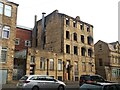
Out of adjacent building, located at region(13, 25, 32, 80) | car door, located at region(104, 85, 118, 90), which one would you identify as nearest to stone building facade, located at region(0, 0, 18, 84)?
adjacent building, located at region(13, 25, 32, 80)

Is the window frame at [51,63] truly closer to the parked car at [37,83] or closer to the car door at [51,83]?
the parked car at [37,83]

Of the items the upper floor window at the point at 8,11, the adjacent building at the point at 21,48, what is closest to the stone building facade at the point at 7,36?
the upper floor window at the point at 8,11

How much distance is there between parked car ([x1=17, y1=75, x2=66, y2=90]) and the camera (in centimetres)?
1770

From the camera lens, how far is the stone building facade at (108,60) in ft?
167

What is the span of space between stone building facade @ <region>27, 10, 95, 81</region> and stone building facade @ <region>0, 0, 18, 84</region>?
12.3 feet

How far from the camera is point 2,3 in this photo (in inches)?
1164

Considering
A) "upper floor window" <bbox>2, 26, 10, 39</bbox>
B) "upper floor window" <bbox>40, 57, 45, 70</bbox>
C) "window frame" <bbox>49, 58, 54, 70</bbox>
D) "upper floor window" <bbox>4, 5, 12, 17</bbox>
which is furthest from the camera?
"window frame" <bbox>49, 58, 54, 70</bbox>

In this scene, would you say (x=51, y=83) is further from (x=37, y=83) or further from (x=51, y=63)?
(x=51, y=63)

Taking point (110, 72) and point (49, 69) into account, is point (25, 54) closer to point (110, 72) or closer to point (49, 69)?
point (49, 69)

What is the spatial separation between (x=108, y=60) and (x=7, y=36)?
103 ft

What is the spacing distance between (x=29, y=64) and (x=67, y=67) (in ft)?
32.7

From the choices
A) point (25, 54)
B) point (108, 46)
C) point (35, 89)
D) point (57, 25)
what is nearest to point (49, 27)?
point (57, 25)

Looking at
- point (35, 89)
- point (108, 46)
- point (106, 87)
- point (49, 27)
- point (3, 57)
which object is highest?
point (49, 27)

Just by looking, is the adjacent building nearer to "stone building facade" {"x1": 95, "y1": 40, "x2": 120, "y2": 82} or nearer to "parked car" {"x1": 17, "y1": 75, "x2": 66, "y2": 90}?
"parked car" {"x1": 17, "y1": 75, "x2": 66, "y2": 90}
